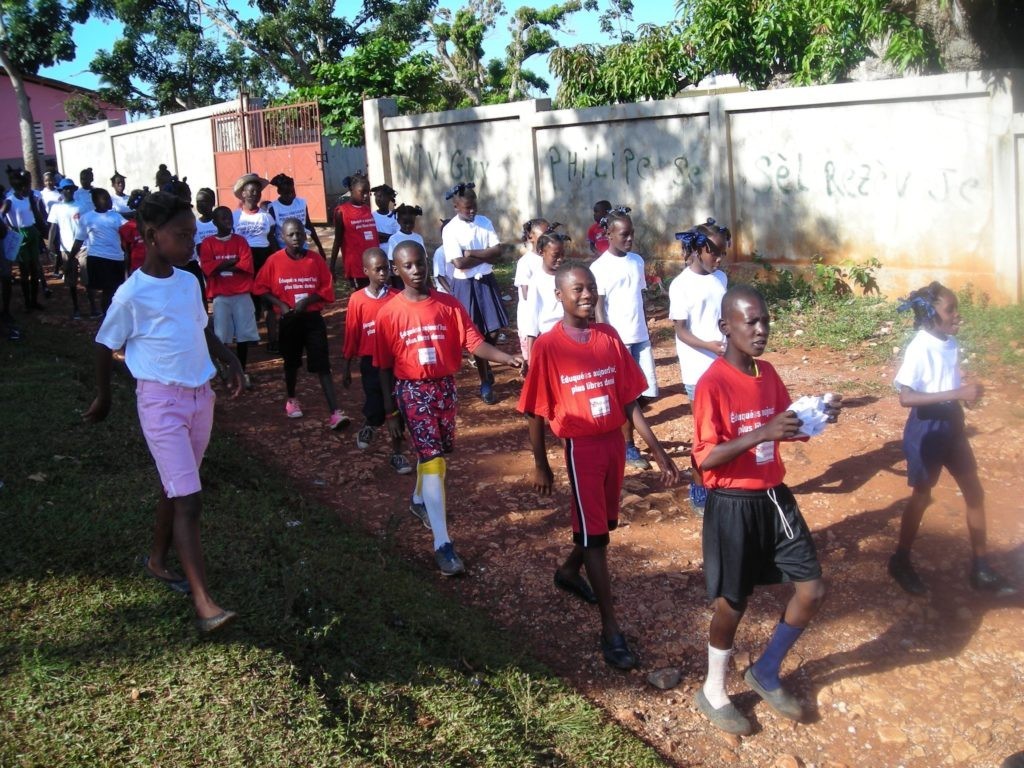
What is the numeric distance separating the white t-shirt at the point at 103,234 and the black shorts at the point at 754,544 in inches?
393

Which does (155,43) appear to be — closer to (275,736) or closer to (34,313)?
(34,313)

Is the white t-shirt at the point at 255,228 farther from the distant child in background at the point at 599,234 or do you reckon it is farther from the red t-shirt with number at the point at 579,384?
the red t-shirt with number at the point at 579,384

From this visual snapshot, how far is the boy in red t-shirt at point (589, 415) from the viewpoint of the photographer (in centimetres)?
450

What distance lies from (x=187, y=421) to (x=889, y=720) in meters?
3.04

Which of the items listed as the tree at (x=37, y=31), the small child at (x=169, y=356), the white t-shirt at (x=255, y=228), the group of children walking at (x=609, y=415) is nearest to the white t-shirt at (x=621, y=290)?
the group of children walking at (x=609, y=415)

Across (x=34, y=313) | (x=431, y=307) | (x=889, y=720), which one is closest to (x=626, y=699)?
(x=889, y=720)

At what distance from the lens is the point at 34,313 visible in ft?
44.0

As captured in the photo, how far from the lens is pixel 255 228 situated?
36.6 ft

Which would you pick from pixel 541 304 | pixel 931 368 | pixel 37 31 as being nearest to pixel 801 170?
pixel 541 304

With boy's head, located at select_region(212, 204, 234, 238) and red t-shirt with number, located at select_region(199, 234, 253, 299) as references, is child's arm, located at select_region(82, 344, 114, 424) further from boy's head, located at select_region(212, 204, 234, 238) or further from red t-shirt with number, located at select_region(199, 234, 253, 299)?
boy's head, located at select_region(212, 204, 234, 238)

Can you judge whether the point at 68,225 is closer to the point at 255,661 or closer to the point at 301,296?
the point at 301,296

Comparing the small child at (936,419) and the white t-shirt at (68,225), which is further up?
the white t-shirt at (68,225)

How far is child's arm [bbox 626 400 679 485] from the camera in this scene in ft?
14.7

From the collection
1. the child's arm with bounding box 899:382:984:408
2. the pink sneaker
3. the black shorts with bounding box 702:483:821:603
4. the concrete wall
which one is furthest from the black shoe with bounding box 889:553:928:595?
the concrete wall
